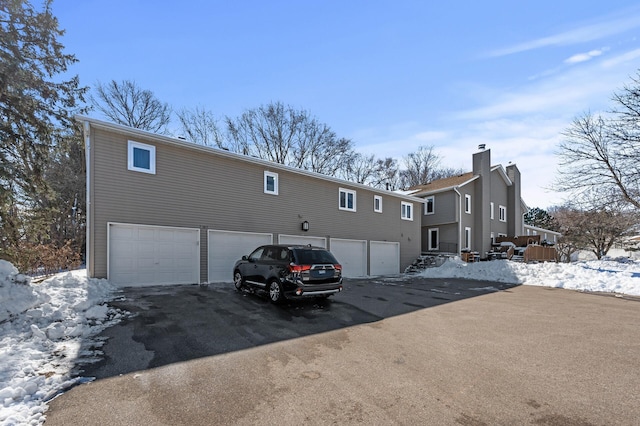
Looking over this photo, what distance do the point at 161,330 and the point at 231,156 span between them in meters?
8.55

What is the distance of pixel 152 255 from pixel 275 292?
541 cm

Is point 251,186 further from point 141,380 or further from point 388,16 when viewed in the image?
point 141,380

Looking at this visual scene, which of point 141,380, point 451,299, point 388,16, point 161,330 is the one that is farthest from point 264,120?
point 141,380

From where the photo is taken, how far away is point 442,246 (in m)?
25.0

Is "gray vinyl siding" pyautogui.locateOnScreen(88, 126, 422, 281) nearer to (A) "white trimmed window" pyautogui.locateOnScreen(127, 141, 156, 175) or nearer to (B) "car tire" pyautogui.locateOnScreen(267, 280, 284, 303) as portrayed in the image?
(A) "white trimmed window" pyautogui.locateOnScreen(127, 141, 156, 175)

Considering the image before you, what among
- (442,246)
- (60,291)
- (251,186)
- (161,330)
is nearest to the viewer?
(161,330)

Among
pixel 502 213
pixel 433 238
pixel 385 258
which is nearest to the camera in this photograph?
pixel 385 258

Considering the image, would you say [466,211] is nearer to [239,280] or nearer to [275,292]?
[239,280]

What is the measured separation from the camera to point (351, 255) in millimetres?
18266

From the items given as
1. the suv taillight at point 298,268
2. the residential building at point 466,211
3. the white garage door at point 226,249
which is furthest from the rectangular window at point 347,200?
the suv taillight at point 298,268

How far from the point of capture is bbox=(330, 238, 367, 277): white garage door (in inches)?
691

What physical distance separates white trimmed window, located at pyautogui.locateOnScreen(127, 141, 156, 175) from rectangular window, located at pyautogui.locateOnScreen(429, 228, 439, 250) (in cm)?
2097

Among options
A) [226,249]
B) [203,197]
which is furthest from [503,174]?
[203,197]

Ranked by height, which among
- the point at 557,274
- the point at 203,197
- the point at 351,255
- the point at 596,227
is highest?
the point at 203,197
